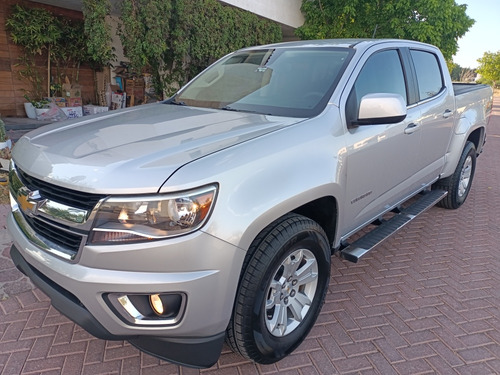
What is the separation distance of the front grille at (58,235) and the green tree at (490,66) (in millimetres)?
57888

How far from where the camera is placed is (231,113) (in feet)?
8.62

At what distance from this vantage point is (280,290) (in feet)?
7.08

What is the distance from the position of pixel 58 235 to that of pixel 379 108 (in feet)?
6.44

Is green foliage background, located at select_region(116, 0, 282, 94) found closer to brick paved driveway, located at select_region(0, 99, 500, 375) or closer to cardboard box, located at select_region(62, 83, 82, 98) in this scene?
cardboard box, located at select_region(62, 83, 82, 98)

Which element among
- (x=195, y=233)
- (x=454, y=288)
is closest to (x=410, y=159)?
(x=454, y=288)

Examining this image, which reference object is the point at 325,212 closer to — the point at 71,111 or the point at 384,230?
the point at 384,230

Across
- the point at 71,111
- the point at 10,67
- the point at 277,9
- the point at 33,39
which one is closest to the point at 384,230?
the point at 71,111

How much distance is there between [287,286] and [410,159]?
1763 millimetres

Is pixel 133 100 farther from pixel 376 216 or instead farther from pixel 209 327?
pixel 209 327

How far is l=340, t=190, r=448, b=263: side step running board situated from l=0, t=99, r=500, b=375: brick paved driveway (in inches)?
17.5

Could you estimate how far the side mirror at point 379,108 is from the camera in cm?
236

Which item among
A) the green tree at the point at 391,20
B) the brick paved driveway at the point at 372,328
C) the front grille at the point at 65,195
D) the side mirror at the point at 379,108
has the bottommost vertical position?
the brick paved driveway at the point at 372,328

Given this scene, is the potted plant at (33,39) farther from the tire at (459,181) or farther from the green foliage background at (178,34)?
the tire at (459,181)

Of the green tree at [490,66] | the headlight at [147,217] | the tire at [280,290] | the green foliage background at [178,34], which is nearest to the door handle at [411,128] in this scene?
the tire at [280,290]
